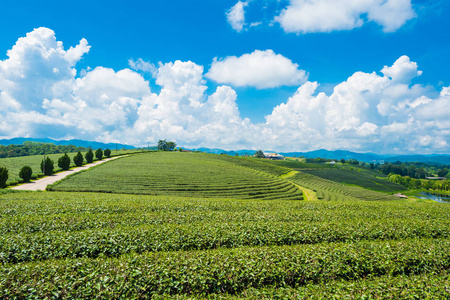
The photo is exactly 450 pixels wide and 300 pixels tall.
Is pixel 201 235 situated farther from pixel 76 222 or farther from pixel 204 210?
pixel 76 222

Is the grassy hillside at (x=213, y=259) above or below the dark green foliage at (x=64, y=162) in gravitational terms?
below

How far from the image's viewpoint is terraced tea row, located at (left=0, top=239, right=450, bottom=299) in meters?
8.12

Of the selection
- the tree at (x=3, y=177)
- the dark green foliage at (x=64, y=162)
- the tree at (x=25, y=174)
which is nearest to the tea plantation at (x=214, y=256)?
the tree at (x=3, y=177)

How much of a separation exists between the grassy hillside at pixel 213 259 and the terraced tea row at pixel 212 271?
1.6 inches

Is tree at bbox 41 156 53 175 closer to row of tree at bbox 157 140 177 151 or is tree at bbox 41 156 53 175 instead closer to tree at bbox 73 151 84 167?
tree at bbox 73 151 84 167

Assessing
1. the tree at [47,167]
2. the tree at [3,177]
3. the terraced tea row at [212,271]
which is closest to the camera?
the terraced tea row at [212,271]

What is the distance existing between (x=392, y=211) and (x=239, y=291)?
2174cm

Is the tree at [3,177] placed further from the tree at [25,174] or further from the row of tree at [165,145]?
the row of tree at [165,145]

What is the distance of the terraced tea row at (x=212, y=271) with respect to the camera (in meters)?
8.12

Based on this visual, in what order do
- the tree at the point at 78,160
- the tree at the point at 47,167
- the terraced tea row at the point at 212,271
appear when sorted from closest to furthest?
the terraced tea row at the point at 212,271 → the tree at the point at 47,167 → the tree at the point at 78,160

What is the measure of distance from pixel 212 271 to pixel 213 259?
2.64 feet

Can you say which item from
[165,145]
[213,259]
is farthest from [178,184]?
[165,145]

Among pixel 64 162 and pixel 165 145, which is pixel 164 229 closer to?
pixel 64 162

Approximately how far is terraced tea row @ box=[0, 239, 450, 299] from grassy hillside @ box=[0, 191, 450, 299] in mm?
42
